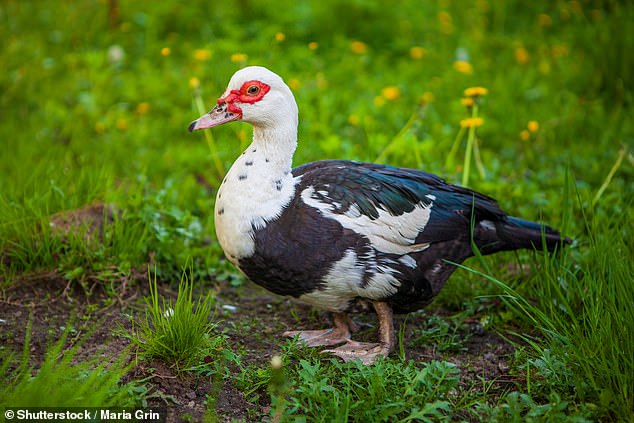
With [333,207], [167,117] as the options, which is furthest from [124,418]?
[167,117]

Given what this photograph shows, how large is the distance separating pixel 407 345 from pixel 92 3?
511 centimetres

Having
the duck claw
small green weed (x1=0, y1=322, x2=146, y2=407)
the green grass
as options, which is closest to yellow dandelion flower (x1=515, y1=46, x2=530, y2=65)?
the green grass

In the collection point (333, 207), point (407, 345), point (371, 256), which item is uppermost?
point (333, 207)

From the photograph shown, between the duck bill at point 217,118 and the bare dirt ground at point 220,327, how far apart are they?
3.04 feet

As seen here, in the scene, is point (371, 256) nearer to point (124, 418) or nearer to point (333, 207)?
point (333, 207)

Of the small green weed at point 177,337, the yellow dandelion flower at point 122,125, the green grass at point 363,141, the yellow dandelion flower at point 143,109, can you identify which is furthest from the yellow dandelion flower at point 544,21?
the small green weed at point 177,337

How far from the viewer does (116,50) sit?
6301mm

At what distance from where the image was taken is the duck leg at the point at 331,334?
3488 mm

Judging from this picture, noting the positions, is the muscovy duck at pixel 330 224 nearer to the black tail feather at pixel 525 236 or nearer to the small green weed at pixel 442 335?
the black tail feather at pixel 525 236

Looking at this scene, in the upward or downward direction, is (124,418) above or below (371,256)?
below

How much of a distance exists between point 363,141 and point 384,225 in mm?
2126

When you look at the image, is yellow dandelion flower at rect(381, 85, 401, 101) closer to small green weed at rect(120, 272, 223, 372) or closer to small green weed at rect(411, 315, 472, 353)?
small green weed at rect(411, 315, 472, 353)

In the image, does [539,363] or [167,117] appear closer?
[539,363]

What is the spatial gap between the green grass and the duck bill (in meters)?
0.76
